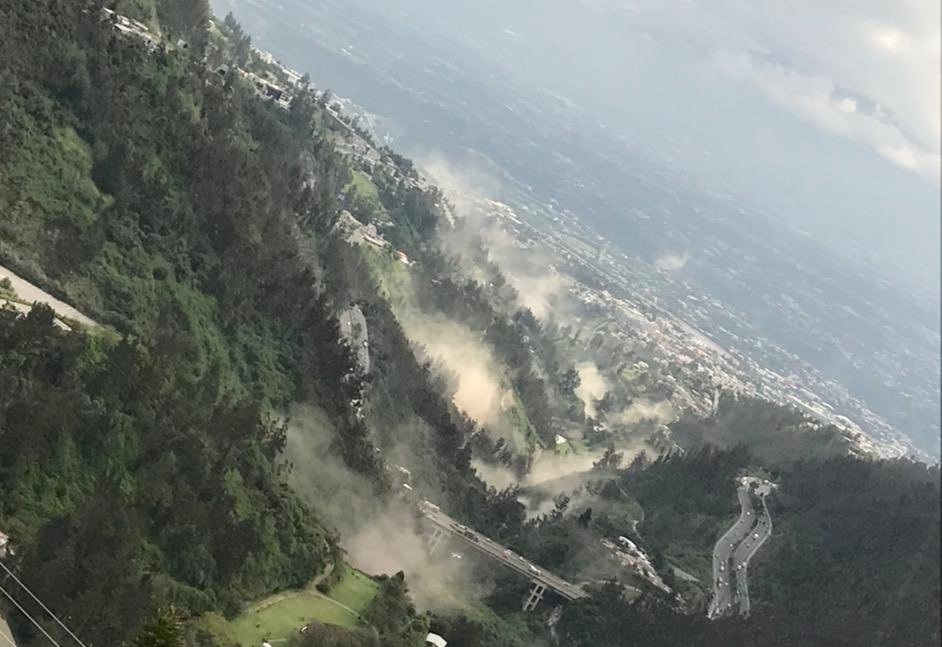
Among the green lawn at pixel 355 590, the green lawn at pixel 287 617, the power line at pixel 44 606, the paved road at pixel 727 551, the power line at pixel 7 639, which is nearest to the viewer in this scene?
the power line at pixel 7 639

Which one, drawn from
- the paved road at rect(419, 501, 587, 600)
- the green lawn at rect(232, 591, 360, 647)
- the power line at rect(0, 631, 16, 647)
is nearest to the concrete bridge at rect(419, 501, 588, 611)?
the paved road at rect(419, 501, 587, 600)

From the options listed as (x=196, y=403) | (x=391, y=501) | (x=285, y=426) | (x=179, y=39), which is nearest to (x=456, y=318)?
(x=179, y=39)

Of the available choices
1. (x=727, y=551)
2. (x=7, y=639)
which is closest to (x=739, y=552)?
(x=727, y=551)

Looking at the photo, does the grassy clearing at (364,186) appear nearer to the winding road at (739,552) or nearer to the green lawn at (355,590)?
the winding road at (739,552)

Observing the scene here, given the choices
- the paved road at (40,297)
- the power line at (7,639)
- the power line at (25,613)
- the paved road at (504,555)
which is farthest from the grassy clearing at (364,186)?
the power line at (7,639)

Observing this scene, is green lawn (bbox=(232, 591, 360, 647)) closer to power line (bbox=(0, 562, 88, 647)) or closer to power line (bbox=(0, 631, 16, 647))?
power line (bbox=(0, 562, 88, 647))

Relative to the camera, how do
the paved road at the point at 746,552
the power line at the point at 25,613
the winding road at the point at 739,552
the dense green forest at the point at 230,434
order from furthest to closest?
the paved road at the point at 746,552, the winding road at the point at 739,552, the dense green forest at the point at 230,434, the power line at the point at 25,613

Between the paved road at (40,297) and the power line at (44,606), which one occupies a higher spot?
the paved road at (40,297)

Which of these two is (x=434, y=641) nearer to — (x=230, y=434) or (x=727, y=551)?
(x=230, y=434)
